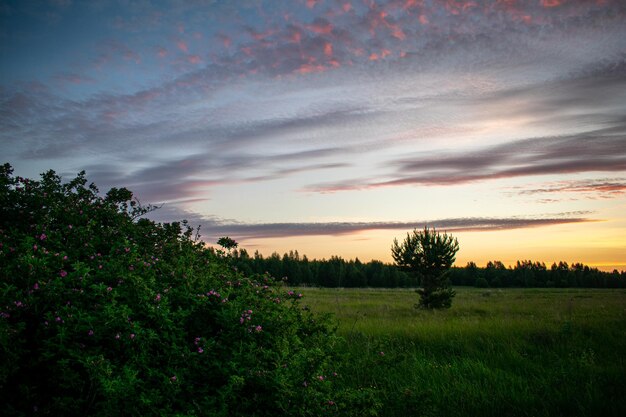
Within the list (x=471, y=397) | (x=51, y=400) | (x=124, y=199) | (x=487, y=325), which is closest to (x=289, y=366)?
(x=51, y=400)

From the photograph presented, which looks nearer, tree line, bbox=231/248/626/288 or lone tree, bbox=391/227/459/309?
lone tree, bbox=391/227/459/309

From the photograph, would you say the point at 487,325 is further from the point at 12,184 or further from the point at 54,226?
the point at 12,184

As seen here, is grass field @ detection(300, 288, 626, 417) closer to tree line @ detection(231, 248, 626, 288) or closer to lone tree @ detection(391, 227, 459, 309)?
lone tree @ detection(391, 227, 459, 309)

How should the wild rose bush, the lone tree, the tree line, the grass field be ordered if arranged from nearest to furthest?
the wild rose bush, the grass field, the lone tree, the tree line

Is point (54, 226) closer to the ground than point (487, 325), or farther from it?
farther from it

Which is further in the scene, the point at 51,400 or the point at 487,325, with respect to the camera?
the point at 487,325

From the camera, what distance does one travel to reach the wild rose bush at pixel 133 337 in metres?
3.47

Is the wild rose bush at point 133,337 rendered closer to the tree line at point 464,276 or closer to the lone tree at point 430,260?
the lone tree at point 430,260

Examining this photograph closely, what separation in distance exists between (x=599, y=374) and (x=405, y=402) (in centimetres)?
354

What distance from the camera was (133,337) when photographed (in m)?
3.74

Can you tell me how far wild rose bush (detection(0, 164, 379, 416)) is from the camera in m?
3.47

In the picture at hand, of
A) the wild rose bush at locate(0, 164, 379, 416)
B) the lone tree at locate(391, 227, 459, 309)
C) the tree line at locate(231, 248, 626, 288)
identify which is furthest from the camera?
the tree line at locate(231, 248, 626, 288)

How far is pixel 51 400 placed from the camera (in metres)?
3.59

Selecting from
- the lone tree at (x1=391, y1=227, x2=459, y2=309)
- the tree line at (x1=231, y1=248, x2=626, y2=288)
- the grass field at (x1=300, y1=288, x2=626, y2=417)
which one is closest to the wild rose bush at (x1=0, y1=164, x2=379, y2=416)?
the grass field at (x1=300, y1=288, x2=626, y2=417)
